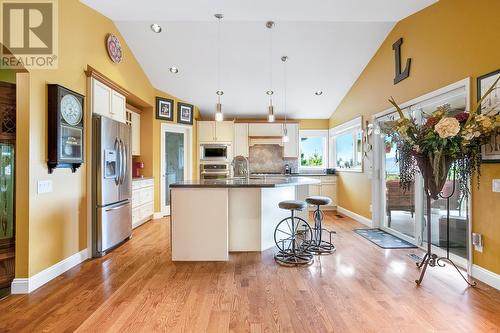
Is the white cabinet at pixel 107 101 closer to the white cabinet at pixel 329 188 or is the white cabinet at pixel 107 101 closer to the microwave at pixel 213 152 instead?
the microwave at pixel 213 152

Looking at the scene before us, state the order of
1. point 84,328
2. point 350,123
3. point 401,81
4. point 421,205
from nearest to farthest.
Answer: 1. point 84,328
2. point 421,205
3. point 401,81
4. point 350,123

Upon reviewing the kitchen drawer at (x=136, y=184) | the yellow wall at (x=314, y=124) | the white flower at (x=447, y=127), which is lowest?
the kitchen drawer at (x=136, y=184)

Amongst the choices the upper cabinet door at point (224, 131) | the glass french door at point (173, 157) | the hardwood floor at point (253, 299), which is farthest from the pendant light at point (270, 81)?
the glass french door at point (173, 157)

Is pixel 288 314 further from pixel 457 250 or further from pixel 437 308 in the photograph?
pixel 457 250

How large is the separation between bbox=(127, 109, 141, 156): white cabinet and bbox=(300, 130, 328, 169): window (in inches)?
157

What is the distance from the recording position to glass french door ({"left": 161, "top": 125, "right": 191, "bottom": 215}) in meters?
5.84

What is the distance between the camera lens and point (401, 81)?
394 cm

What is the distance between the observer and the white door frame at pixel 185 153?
5.77m

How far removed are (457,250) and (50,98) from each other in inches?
184

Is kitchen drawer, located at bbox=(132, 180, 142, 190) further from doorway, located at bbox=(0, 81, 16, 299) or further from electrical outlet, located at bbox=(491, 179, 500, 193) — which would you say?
electrical outlet, located at bbox=(491, 179, 500, 193)

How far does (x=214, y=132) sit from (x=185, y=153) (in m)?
0.87

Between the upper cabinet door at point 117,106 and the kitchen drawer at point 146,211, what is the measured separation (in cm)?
174

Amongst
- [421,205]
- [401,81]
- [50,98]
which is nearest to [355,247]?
[421,205]

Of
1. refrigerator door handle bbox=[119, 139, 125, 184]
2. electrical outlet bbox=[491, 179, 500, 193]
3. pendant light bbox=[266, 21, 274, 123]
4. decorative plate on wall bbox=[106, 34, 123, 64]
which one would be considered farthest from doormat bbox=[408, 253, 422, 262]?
decorative plate on wall bbox=[106, 34, 123, 64]
